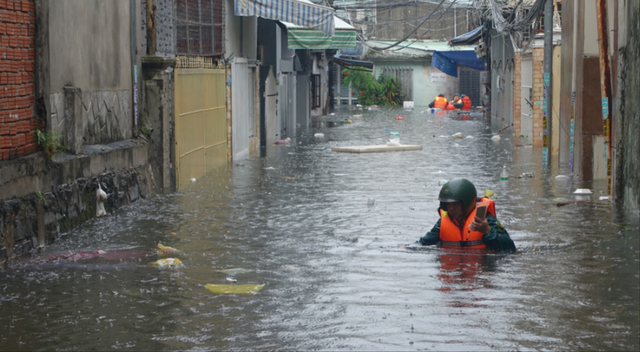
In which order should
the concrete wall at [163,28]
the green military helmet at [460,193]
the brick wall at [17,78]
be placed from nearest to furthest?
the green military helmet at [460,193], the brick wall at [17,78], the concrete wall at [163,28]

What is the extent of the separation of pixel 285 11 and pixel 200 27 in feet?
7.25

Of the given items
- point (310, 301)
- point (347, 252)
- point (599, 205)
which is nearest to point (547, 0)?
point (599, 205)

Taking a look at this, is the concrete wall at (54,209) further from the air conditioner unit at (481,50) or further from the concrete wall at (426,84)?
the concrete wall at (426,84)

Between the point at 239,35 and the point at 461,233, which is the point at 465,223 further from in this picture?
the point at 239,35

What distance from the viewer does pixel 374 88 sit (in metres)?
52.8

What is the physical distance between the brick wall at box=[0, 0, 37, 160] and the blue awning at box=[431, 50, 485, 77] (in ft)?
124

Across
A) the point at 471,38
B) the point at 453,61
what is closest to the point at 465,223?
the point at 471,38

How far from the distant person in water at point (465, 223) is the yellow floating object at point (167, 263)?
2346 mm

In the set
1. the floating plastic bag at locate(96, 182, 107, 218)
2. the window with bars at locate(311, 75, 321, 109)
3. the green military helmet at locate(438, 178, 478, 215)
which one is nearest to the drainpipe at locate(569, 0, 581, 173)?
the green military helmet at locate(438, 178, 478, 215)

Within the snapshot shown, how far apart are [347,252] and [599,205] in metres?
4.62

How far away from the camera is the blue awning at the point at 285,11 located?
17.7 metres

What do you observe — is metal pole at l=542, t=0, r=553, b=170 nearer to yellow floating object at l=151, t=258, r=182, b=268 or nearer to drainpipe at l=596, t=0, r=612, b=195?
drainpipe at l=596, t=0, r=612, b=195

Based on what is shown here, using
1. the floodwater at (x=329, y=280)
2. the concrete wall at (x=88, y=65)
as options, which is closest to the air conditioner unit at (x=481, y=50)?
the floodwater at (x=329, y=280)

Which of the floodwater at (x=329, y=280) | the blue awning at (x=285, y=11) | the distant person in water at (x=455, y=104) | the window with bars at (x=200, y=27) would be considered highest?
the blue awning at (x=285, y=11)
